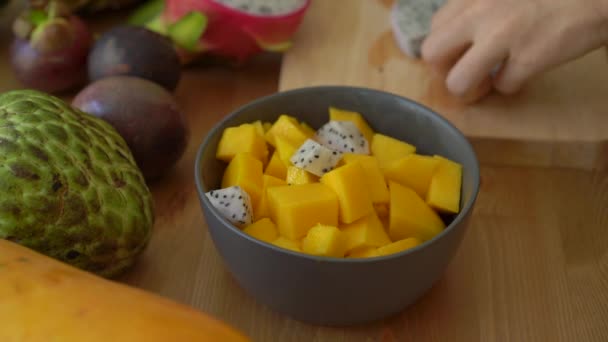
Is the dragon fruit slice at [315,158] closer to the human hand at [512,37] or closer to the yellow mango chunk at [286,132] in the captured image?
the yellow mango chunk at [286,132]

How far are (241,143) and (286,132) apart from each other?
7cm

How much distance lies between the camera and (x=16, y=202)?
28.2 inches

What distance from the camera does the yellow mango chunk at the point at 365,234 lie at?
2.50 ft

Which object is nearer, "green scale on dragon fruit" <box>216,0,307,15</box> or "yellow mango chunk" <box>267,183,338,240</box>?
"yellow mango chunk" <box>267,183,338,240</box>

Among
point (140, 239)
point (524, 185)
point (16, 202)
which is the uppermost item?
point (16, 202)

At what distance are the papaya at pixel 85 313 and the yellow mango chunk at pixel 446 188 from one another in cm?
33

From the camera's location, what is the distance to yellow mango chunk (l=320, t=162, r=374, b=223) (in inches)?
30.2

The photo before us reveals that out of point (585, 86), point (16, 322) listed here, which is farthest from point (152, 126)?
point (585, 86)

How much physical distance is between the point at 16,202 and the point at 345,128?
0.39m

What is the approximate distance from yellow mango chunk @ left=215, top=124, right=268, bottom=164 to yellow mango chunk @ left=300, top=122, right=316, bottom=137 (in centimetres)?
7

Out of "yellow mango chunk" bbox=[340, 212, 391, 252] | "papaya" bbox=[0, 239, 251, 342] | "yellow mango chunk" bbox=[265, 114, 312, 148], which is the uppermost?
"papaya" bbox=[0, 239, 251, 342]

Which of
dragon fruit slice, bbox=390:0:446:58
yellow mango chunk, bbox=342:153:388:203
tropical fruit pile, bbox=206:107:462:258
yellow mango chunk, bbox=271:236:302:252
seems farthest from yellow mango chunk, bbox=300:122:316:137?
dragon fruit slice, bbox=390:0:446:58

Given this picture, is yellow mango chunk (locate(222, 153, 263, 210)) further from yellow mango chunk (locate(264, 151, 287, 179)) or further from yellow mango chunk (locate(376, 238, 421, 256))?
yellow mango chunk (locate(376, 238, 421, 256))

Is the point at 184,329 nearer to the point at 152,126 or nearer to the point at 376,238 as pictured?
the point at 376,238
